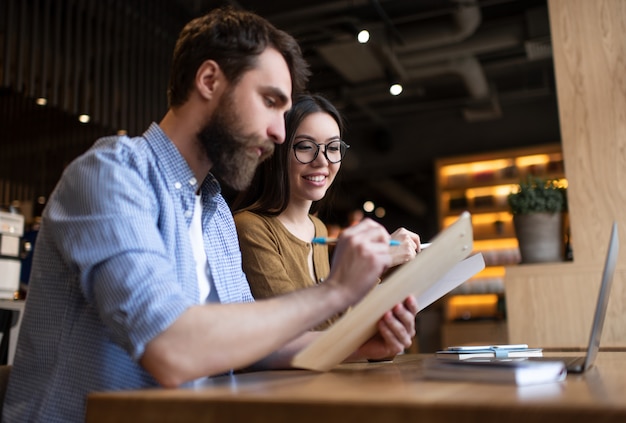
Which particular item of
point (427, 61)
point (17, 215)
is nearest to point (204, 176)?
point (17, 215)

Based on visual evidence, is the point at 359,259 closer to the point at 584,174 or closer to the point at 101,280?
the point at 101,280

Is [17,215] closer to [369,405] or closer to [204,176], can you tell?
[204,176]

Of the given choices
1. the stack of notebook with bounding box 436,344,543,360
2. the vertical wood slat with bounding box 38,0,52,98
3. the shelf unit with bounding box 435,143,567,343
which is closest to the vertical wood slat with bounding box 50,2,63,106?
the vertical wood slat with bounding box 38,0,52,98

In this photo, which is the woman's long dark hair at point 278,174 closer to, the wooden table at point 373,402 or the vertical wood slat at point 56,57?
the wooden table at point 373,402

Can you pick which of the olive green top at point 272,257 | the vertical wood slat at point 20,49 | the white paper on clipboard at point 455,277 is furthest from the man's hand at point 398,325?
the vertical wood slat at point 20,49

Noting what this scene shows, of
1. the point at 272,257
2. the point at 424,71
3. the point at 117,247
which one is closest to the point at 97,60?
the point at 424,71

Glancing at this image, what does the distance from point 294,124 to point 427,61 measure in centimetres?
487

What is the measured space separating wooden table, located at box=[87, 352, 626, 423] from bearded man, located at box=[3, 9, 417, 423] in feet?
0.34

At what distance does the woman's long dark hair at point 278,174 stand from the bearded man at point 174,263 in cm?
62

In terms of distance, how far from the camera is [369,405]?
0.71m

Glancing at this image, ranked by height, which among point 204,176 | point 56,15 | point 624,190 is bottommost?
point 204,176

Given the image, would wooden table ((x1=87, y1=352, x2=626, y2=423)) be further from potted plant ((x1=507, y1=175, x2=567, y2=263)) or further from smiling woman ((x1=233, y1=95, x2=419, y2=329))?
potted plant ((x1=507, y1=175, x2=567, y2=263))

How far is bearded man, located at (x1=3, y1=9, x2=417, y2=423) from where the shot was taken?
0.98m

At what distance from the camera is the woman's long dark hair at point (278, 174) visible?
205 cm
